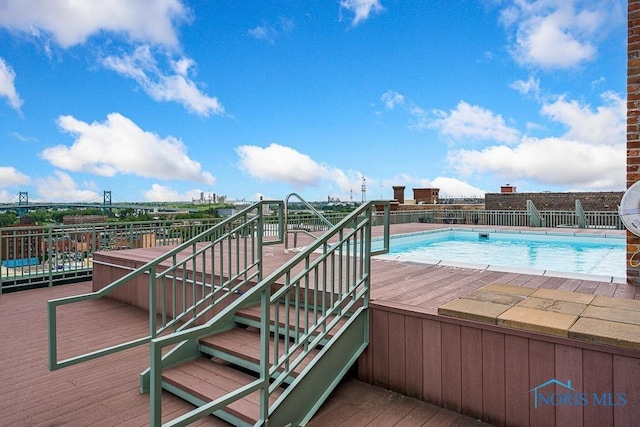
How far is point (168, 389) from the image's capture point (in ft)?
9.43

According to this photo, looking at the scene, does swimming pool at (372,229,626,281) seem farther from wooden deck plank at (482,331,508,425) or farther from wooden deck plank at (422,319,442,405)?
wooden deck plank at (482,331,508,425)

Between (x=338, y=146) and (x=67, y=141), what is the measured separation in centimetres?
1203

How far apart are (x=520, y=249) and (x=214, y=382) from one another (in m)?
7.63

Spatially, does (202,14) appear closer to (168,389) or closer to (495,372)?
(168,389)

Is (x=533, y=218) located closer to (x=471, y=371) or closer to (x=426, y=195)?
(x=426, y=195)

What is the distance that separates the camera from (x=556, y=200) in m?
18.1

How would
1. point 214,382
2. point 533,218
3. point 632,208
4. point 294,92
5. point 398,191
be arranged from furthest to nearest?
point 398,191 → point 294,92 → point 533,218 → point 632,208 → point 214,382

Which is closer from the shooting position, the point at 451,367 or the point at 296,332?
the point at 296,332

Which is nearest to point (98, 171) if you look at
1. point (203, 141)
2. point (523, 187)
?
point (203, 141)

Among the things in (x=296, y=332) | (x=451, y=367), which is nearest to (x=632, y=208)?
(x=451, y=367)

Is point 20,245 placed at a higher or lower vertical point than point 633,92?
lower

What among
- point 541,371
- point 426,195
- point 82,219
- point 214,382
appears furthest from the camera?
point 426,195

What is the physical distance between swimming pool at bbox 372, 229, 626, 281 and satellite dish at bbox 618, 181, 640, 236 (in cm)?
222

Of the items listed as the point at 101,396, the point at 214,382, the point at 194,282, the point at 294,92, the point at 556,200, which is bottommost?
the point at 101,396
